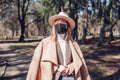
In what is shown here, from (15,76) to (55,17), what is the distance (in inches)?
424

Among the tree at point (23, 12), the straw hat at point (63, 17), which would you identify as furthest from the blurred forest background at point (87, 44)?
the straw hat at point (63, 17)

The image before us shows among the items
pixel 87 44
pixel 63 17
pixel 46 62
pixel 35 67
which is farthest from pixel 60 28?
pixel 87 44

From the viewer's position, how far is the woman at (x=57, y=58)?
5.59 metres

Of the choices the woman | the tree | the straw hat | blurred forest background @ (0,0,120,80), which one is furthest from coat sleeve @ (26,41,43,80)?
the tree

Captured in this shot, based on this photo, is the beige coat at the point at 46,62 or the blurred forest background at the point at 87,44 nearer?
the beige coat at the point at 46,62

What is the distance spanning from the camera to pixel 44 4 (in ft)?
147

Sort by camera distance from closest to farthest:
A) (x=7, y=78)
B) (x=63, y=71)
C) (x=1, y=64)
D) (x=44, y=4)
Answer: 1. (x=63, y=71)
2. (x=7, y=78)
3. (x=1, y=64)
4. (x=44, y=4)

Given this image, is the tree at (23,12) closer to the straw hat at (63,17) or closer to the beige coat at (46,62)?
the straw hat at (63,17)

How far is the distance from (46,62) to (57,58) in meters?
0.19

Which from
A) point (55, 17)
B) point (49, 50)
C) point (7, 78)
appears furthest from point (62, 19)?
point (7, 78)

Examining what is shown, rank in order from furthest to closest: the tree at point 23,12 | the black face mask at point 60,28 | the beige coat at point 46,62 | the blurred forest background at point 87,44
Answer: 1. the tree at point 23,12
2. the blurred forest background at point 87,44
3. the black face mask at point 60,28
4. the beige coat at point 46,62

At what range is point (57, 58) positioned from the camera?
5637mm

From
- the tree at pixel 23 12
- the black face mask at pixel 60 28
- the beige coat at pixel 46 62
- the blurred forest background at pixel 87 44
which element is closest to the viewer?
the beige coat at pixel 46 62

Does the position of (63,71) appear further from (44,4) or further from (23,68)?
(44,4)
